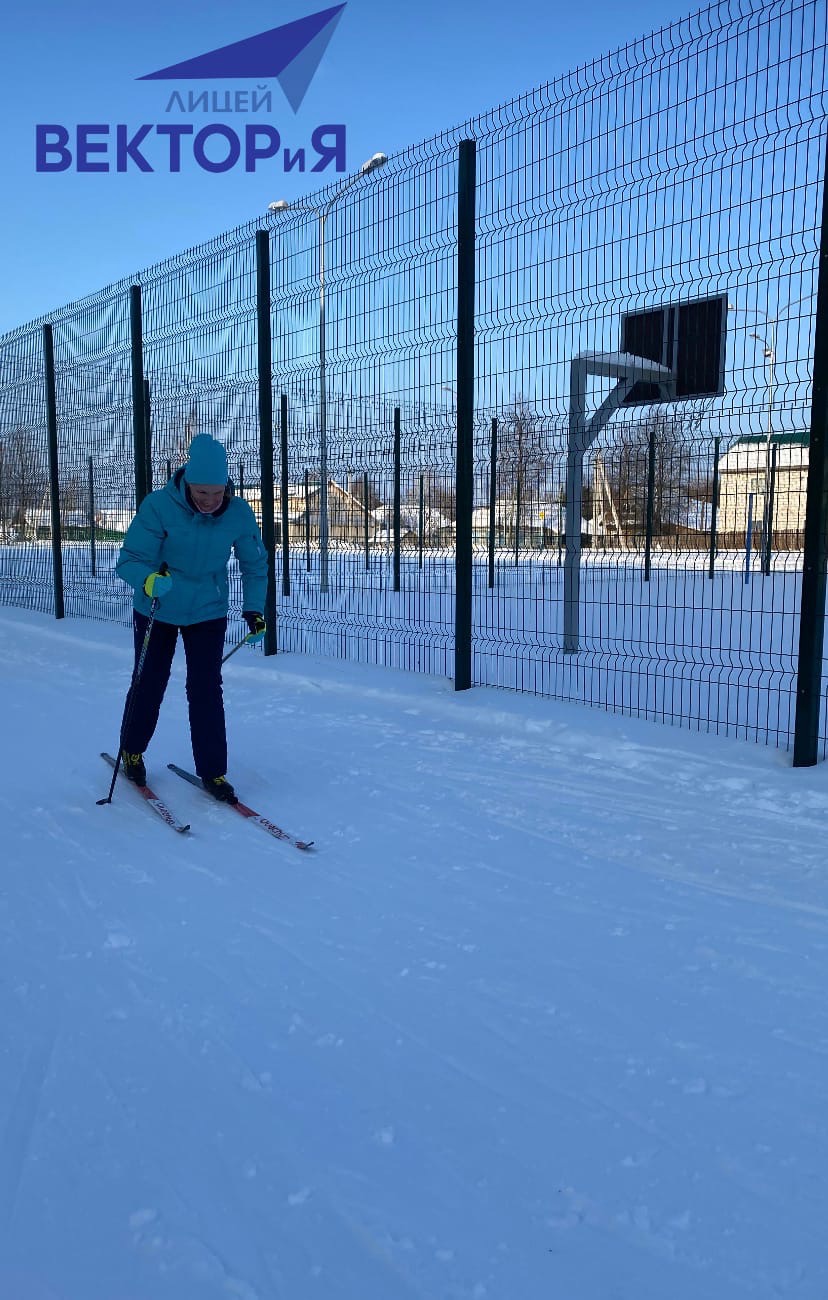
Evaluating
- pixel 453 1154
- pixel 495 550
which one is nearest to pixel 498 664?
pixel 495 550

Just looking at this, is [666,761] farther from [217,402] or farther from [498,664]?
[217,402]

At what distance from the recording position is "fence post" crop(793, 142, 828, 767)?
4.41 meters

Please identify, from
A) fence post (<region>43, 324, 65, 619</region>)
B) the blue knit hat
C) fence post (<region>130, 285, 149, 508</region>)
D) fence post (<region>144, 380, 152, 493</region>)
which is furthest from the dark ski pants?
fence post (<region>43, 324, 65, 619</region>)

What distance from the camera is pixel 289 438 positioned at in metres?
9.70

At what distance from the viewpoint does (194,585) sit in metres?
4.62

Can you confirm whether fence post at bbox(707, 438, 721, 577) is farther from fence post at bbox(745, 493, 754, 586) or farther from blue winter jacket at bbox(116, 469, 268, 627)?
blue winter jacket at bbox(116, 469, 268, 627)

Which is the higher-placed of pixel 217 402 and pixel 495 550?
pixel 217 402

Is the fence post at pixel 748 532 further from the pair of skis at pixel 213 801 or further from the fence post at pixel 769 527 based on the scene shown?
the pair of skis at pixel 213 801

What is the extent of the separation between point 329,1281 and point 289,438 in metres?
8.80

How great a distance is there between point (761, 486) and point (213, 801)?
5.74 meters

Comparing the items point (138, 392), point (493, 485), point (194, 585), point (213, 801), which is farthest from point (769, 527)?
point (213, 801)

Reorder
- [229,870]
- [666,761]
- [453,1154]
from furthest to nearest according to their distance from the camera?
[666,761]
[229,870]
[453,1154]

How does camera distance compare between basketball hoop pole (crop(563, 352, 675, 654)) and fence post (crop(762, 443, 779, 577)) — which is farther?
fence post (crop(762, 443, 779, 577))

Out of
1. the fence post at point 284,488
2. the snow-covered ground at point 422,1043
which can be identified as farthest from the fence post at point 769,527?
the fence post at point 284,488
